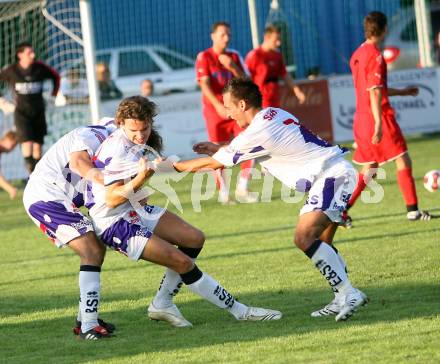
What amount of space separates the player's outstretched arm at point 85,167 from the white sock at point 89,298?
1.96 feet

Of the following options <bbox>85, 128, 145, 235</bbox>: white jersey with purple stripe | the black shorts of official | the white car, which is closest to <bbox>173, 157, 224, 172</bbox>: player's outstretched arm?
<bbox>85, 128, 145, 235</bbox>: white jersey with purple stripe

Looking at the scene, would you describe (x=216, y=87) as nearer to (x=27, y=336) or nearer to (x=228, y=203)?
(x=228, y=203)

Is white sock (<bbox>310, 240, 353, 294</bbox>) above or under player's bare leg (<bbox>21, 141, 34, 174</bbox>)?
under

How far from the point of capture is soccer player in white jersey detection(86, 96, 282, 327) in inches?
277

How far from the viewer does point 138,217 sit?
7348mm

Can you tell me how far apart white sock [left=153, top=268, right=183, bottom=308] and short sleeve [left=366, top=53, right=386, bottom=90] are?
13.6 ft

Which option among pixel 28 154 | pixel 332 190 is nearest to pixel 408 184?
pixel 332 190

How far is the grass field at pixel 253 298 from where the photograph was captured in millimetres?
6535

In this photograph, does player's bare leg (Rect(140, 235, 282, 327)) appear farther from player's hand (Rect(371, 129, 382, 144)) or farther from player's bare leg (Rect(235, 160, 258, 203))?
player's bare leg (Rect(235, 160, 258, 203))

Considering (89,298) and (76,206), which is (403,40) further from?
(89,298)

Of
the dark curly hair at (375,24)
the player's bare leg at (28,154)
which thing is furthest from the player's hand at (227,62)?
the player's bare leg at (28,154)

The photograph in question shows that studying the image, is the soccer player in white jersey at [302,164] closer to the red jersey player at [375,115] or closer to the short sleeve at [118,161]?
the short sleeve at [118,161]

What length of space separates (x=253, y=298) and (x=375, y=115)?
10.8 ft

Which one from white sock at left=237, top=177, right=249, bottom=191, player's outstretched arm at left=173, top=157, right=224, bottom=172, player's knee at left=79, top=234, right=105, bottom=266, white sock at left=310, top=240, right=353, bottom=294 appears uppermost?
player's outstretched arm at left=173, top=157, right=224, bottom=172
